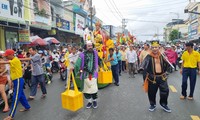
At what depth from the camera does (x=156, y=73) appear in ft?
17.4

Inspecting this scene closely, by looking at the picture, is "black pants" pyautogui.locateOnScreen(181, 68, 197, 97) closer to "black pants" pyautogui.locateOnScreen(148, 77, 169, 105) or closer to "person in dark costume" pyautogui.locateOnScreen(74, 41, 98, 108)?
"black pants" pyautogui.locateOnScreen(148, 77, 169, 105)

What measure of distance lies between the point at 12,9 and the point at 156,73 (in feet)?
39.2

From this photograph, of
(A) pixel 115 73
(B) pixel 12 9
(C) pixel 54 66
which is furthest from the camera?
(C) pixel 54 66

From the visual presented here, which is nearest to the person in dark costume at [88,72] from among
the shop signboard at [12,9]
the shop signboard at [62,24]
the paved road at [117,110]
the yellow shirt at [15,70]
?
the paved road at [117,110]

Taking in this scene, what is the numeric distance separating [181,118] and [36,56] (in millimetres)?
4721

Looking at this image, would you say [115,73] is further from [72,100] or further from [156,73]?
[72,100]

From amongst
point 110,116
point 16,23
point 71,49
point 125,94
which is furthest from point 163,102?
point 16,23

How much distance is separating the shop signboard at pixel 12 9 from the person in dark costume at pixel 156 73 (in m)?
10.8

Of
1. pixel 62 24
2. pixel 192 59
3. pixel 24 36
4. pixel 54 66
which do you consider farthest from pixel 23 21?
pixel 192 59

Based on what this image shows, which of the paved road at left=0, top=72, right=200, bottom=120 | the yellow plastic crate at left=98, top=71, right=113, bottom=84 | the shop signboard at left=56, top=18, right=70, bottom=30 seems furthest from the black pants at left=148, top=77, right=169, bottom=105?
the shop signboard at left=56, top=18, right=70, bottom=30

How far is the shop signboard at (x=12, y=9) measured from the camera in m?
13.0

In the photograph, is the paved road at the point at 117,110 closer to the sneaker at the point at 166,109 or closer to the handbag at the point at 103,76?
the sneaker at the point at 166,109

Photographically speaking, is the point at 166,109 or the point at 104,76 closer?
the point at 166,109

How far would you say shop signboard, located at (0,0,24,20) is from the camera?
13.0m
